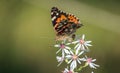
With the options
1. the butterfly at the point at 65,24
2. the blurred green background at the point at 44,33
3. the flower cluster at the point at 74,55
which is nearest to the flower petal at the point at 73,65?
the flower cluster at the point at 74,55

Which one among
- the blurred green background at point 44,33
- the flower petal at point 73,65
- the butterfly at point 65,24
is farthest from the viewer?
the blurred green background at point 44,33

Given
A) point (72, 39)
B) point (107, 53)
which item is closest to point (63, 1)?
point (107, 53)

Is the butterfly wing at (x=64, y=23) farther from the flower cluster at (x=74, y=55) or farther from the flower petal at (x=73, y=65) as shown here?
the flower petal at (x=73, y=65)

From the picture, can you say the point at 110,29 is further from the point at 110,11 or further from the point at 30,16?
the point at 30,16

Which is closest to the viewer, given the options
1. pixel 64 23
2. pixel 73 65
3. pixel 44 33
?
pixel 73 65

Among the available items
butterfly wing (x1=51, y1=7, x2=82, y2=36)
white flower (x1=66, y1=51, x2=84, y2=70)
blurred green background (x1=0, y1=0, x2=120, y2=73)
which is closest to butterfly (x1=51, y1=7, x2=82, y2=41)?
butterfly wing (x1=51, y1=7, x2=82, y2=36)

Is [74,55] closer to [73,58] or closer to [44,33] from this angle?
A: [73,58]

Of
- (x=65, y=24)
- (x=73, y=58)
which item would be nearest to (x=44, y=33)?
(x=65, y=24)
